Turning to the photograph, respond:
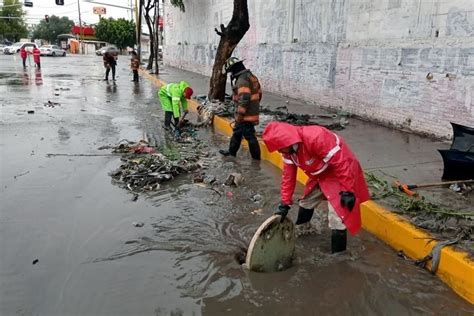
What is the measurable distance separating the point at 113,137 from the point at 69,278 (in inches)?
218

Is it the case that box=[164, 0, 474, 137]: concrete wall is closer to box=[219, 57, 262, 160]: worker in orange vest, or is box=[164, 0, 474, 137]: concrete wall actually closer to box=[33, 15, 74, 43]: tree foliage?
box=[219, 57, 262, 160]: worker in orange vest

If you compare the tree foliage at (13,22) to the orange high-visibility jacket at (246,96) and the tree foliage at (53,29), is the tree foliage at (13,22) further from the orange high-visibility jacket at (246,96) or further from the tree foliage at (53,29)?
the orange high-visibility jacket at (246,96)

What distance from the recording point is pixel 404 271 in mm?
3758

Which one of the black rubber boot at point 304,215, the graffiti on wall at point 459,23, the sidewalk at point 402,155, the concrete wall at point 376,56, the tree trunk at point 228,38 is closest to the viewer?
the black rubber boot at point 304,215

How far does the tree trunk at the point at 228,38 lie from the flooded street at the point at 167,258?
525 cm

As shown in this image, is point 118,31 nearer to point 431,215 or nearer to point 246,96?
point 246,96

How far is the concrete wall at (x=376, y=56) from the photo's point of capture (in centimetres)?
739

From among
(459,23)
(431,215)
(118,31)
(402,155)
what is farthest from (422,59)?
(118,31)

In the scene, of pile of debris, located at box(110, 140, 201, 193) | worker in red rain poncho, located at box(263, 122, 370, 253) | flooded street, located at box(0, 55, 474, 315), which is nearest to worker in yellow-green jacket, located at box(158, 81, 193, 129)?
pile of debris, located at box(110, 140, 201, 193)

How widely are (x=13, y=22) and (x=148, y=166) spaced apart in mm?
93846

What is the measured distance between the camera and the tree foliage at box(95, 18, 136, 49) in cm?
7144

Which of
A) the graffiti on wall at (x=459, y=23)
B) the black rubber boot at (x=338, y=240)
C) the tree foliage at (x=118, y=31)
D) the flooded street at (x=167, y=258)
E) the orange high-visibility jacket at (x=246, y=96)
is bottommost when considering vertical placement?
the flooded street at (x=167, y=258)


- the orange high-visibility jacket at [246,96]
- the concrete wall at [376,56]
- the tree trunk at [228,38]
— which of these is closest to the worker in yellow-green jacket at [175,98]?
the orange high-visibility jacket at [246,96]

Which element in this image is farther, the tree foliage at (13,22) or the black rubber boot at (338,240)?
the tree foliage at (13,22)
